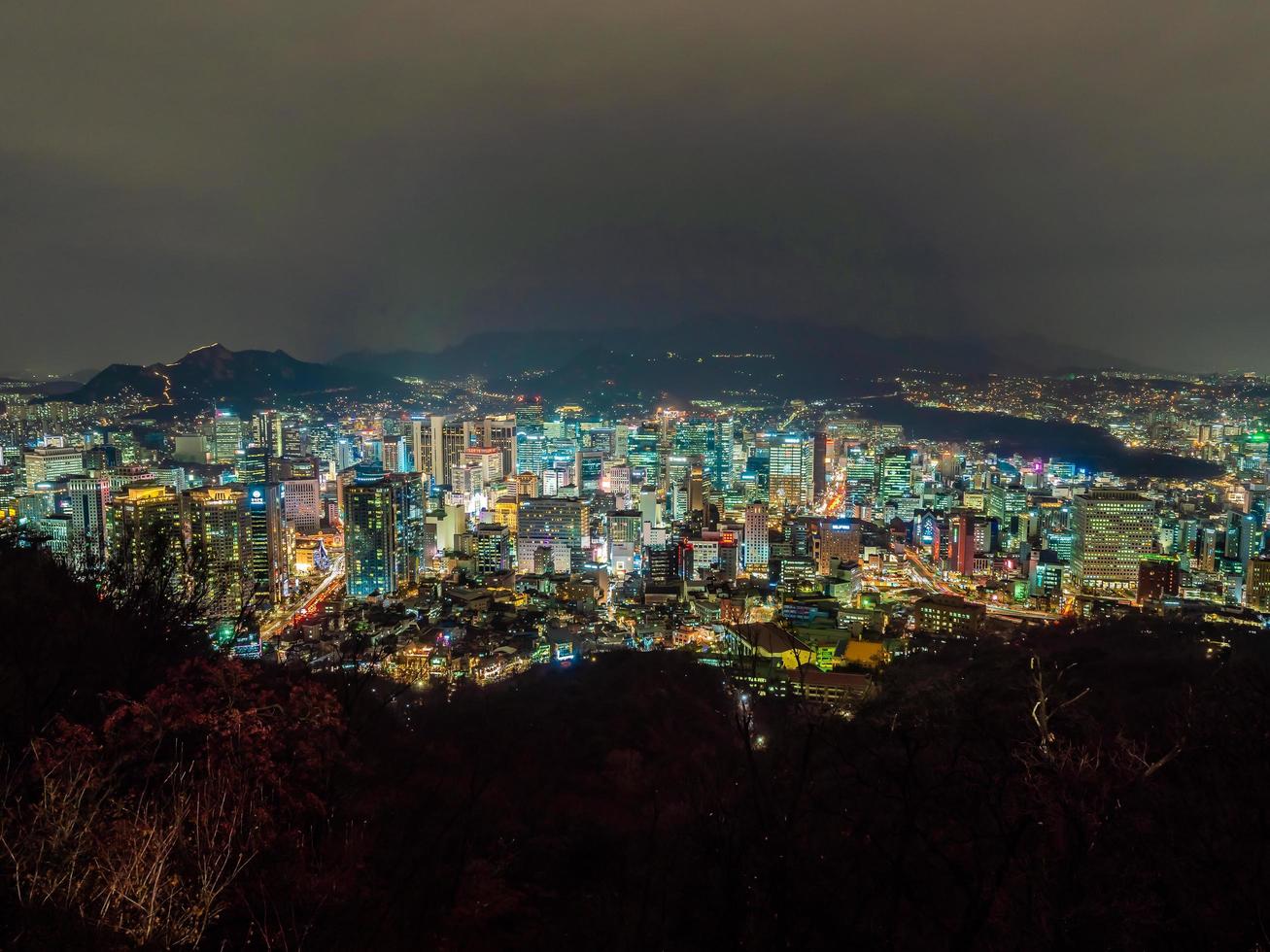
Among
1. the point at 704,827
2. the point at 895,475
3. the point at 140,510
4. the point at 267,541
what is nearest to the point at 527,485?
the point at 267,541

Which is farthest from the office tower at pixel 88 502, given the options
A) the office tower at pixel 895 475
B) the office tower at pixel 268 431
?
the office tower at pixel 895 475

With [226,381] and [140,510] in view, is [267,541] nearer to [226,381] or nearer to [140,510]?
[140,510]

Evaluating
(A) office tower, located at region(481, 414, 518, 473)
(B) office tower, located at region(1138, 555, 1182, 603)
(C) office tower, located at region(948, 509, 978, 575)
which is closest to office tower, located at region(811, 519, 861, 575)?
(C) office tower, located at region(948, 509, 978, 575)

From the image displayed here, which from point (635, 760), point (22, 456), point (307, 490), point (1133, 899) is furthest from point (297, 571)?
point (1133, 899)

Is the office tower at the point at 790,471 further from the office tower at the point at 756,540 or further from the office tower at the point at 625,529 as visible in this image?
the office tower at the point at 625,529

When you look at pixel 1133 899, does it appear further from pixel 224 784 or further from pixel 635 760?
pixel 635 760

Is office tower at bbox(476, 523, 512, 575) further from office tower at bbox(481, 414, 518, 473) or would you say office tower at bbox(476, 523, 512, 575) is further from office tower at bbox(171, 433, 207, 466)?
office tower at bbox(171, 433, 207, 466)

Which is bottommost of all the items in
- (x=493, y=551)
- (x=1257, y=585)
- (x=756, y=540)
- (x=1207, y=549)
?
(x=493, y=551)

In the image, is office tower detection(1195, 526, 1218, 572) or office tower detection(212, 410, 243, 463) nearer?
office tower detection(1195, 526, 1218, 572)
